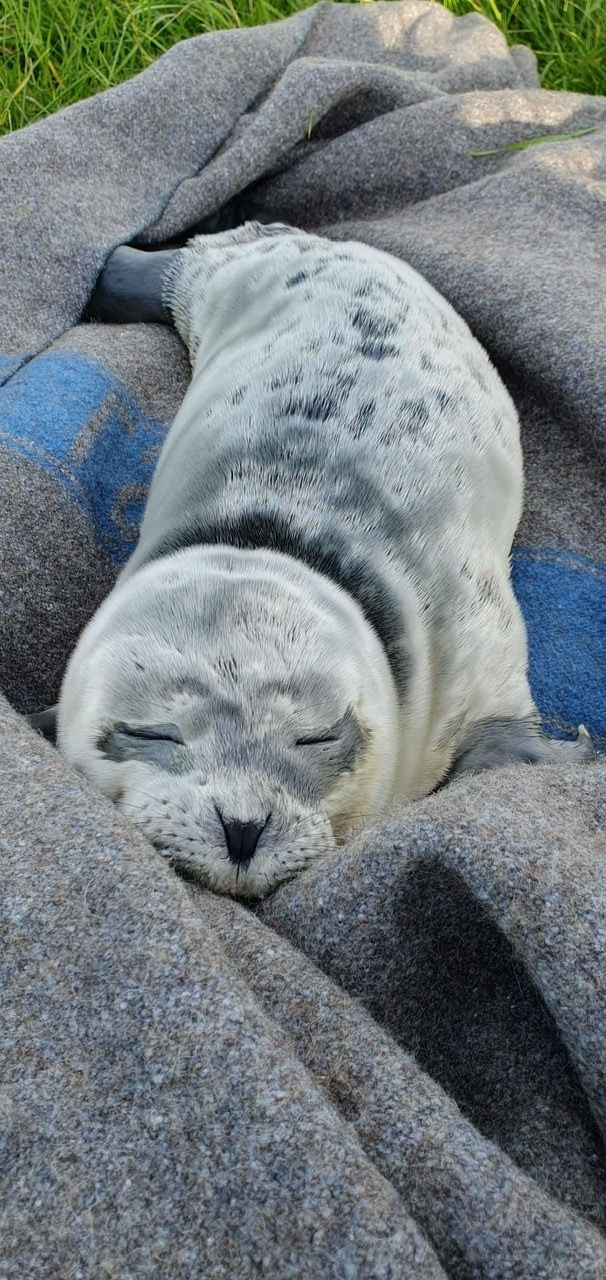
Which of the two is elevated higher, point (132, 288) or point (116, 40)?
point (116, 40)

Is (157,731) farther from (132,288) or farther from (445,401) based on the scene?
(132,288)

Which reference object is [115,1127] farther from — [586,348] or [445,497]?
[586,348]

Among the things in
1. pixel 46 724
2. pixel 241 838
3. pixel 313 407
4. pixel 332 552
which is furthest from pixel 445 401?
pixel 241 838

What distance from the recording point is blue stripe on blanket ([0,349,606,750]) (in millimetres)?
2189

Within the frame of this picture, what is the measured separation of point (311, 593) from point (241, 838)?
42 cm

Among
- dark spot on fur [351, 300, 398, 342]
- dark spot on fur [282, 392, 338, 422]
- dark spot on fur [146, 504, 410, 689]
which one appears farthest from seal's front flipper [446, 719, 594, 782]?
dark spot on fur [351, 300, 398, 342]

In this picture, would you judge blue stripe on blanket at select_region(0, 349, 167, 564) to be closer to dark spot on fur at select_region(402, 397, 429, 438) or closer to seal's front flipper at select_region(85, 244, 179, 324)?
seal's front flipper at select_region(85, 244, 179, 324)

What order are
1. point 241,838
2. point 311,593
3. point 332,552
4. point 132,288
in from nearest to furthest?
point 241,838 → point 311,593 → point 332,552 → point 132,288

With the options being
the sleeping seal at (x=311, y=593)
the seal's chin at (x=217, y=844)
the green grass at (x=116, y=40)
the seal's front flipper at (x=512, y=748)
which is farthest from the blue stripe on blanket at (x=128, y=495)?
the green grass at (x=116, y=40)

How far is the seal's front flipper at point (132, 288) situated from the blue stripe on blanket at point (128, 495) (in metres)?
0.32

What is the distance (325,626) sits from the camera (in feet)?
5.24

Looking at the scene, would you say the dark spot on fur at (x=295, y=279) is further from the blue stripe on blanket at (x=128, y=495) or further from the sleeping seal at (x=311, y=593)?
the blue stripe on blanket at (x=128, y=495)

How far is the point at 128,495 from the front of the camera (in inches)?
97.2

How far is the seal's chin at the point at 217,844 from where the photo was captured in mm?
1372
